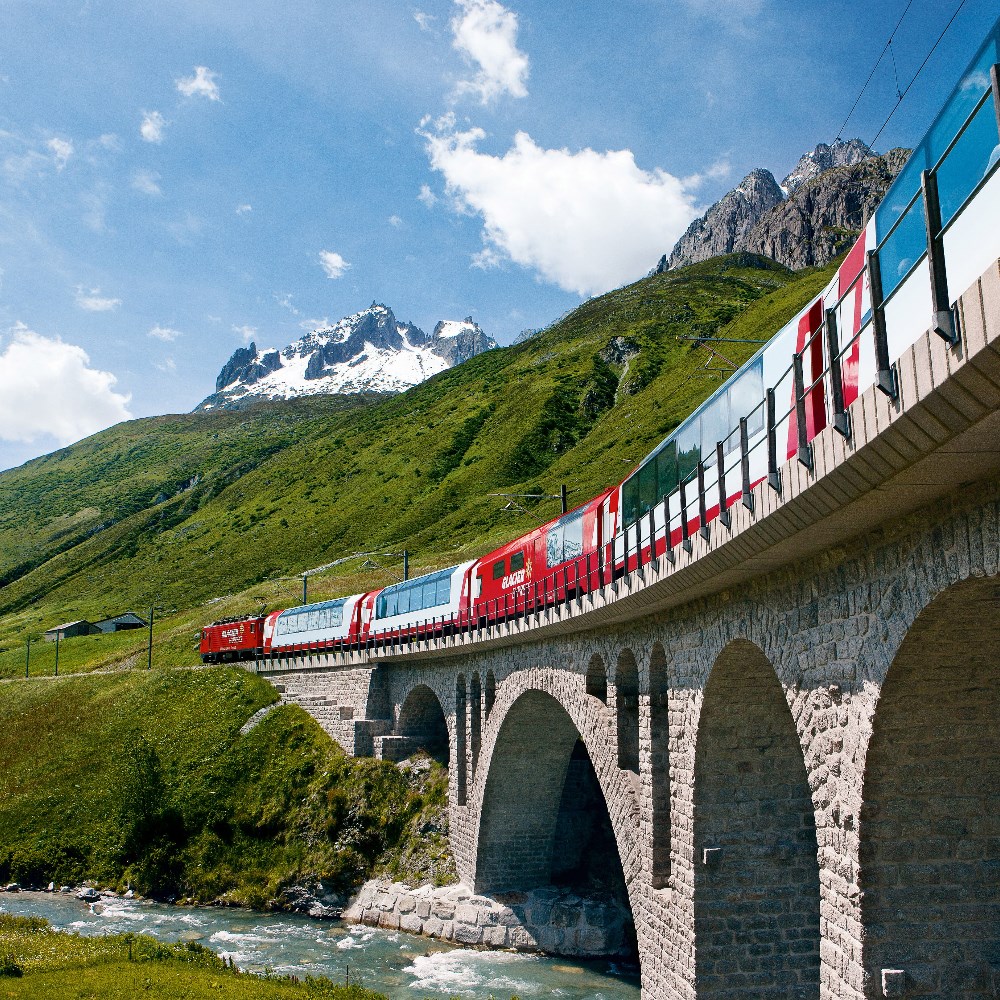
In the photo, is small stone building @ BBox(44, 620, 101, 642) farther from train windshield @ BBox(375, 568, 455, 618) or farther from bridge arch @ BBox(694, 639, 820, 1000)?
bridge arch @ BBox(694, 639, 820, 1000)

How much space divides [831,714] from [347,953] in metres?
25.7

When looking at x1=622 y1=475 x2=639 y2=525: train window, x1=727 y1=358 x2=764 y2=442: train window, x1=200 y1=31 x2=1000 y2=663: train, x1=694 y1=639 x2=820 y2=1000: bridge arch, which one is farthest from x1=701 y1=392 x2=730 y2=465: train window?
x1=622 y1=475 x2=639 y2=525: train window

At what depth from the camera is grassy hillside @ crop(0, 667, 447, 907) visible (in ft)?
128

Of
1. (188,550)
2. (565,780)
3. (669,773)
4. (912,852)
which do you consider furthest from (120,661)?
(912,852)

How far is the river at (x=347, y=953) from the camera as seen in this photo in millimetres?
27281

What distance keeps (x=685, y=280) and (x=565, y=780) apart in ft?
441

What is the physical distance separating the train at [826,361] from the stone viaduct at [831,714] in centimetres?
57

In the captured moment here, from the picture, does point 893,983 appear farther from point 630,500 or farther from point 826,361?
point 630,500

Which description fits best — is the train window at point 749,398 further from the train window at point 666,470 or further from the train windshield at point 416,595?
the train windshield at point 416,595

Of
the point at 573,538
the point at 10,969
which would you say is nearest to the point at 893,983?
the point at 573,538

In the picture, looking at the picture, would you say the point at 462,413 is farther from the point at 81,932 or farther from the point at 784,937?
the point at 784,937

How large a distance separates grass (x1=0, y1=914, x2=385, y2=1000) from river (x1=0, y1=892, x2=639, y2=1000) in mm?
3231

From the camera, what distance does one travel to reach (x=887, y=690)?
31.9 feet

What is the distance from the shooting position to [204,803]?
4366 centimetres
